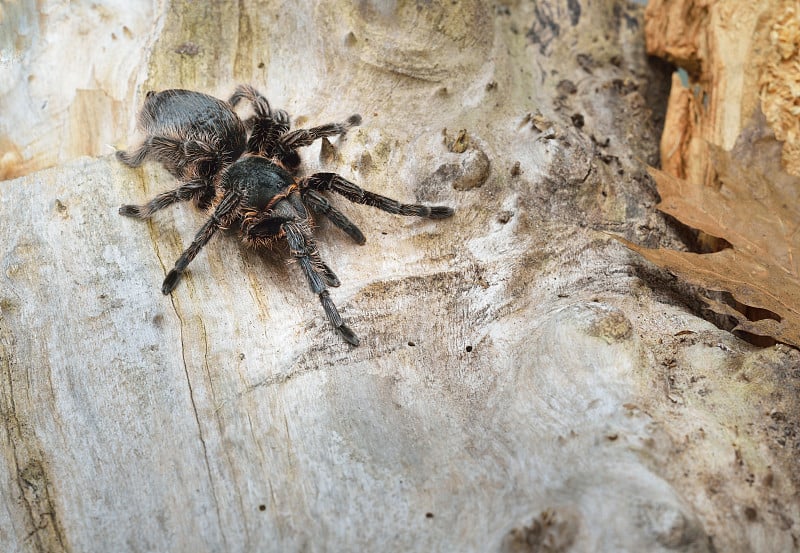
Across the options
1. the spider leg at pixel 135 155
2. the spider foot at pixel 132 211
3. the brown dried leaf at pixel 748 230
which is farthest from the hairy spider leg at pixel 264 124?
the brown dried leaf at pixel 748 230

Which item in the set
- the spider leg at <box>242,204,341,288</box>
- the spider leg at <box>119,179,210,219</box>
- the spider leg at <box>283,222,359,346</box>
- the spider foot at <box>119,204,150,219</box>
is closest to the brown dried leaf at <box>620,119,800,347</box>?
the spider leg at <box>283,222,359,346</box>

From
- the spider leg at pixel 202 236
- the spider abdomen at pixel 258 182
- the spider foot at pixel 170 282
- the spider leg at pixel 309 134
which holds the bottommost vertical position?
the spider foot at pixel 170 282

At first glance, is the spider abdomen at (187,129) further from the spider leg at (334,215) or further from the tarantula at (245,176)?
the spider leg at (334,215)

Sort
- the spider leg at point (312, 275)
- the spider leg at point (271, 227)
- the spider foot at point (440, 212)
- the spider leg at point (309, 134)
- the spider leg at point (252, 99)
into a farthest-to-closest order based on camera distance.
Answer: the spider leg at point (252, 99)
the spider leg at point (309, 134)
the spider foot at point (440, 212)
the spider leg at point (271, 227)
the spider leg at point (312, 275)

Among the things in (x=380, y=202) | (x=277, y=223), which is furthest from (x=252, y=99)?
(x=380, y=202)

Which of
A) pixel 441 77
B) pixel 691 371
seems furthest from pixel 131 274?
pixel 691 371

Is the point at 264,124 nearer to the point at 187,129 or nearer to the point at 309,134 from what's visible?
the point at 309,134

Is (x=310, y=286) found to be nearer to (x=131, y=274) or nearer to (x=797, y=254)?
(x=131, y=274)
